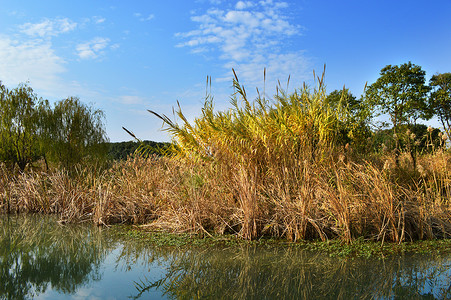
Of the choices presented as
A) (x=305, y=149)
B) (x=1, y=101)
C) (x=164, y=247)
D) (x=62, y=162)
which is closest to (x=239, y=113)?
(x=305, y=149)

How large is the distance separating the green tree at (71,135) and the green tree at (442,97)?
77.5 feet

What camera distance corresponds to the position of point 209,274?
3600 millimetres

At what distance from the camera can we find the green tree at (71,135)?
11.2 metres

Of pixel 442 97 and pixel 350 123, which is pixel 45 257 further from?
pixel 442 97

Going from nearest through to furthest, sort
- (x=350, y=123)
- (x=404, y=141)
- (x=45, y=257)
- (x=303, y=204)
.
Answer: (x=45, y=257), (x=303, y=204), (x=350, y=123), (x=404, y=141)

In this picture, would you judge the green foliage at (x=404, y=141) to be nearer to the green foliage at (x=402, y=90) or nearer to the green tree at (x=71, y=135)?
the green foliage at (x=402, y=90)

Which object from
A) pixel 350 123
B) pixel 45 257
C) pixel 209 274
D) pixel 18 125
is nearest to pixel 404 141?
pixel 350 123

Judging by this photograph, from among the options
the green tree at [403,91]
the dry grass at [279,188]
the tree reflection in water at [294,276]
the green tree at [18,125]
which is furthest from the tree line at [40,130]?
the green tree at [403,91]

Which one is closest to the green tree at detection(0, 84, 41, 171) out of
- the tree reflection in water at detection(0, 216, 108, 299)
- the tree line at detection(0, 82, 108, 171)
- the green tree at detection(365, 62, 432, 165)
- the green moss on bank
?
the tree line at detection(0, 82, 108, 171)

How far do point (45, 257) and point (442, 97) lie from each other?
27.6m

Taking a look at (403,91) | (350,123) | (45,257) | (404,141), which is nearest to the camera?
(45,257)

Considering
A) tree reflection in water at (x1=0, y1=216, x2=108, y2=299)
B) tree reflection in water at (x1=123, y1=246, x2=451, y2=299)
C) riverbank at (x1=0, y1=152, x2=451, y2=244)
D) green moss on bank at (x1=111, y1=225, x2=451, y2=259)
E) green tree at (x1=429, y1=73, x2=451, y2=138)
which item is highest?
green tree at (x1=429, y1=73, x2=451, y2=138)

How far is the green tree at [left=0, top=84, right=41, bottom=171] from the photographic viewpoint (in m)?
11.3

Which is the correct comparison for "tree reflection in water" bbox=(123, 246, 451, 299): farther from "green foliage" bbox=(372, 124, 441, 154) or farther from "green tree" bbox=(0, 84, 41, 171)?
"green tree" bbox=(0, 84, 41, 171)
